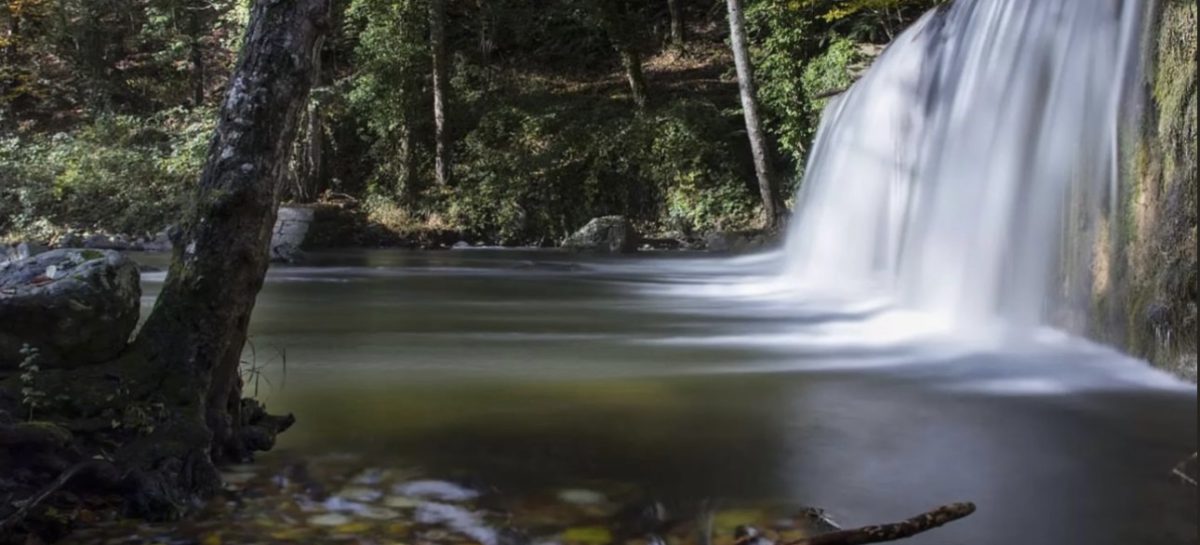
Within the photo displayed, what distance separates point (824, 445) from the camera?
13.7 feet

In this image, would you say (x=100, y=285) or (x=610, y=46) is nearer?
(x=100, y=285)

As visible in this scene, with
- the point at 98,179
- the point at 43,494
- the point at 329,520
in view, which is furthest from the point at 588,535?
the point at 98,179

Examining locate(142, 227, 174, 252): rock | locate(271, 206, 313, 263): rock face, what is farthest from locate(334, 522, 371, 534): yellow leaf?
locate(142, 227, 174, 252): rock

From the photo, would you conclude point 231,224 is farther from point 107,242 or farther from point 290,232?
point 107,242

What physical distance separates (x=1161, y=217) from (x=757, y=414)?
281cm

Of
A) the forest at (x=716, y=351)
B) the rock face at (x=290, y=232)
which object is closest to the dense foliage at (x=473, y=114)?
the rock face at (x=290, y=232)

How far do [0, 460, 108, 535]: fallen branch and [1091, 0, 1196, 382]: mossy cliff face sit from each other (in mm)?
5138

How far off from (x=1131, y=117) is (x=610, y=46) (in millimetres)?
20617

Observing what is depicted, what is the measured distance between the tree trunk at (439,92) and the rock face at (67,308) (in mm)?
19148

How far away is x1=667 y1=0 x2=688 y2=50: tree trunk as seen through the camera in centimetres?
2656

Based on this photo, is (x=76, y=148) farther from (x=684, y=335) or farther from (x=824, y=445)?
(x=824, y=445)

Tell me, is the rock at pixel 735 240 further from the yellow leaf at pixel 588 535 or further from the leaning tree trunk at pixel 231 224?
the yellow leaf at pixel 588 535

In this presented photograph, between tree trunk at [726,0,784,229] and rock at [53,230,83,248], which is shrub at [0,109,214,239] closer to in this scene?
rock at [53,230,83,248]

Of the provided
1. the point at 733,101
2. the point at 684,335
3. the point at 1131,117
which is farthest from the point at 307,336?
the point at 733,101
